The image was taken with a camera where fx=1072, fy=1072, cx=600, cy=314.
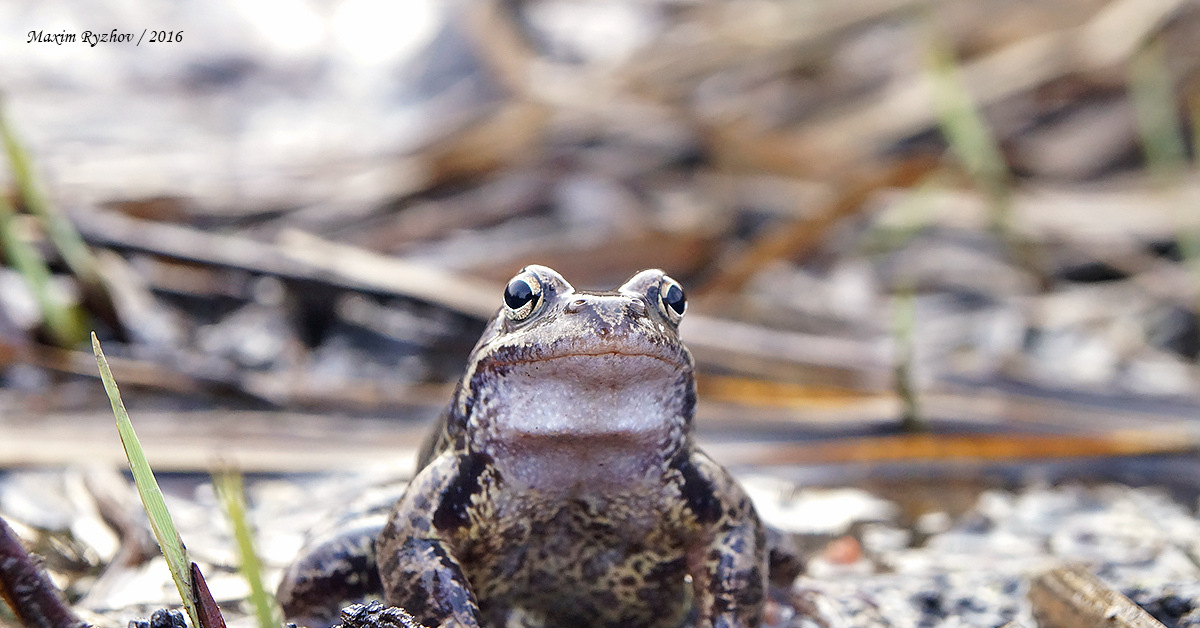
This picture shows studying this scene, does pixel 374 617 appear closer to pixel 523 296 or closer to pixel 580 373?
pixel 580 373

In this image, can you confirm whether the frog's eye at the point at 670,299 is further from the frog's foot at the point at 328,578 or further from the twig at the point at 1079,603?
the twig at the point at 1079,603

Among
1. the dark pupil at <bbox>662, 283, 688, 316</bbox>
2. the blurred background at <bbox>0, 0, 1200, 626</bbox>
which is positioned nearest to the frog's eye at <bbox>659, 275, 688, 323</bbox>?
the dark pupil at <bbox>662, 283, 688, 316</bbox>

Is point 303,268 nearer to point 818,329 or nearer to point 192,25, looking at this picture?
point 818,329

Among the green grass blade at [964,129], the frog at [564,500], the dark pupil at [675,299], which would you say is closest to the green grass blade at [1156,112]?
the green grass blade at [964,129]

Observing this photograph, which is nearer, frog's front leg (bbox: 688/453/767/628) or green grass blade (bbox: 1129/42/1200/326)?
frog's front leg (bbox: 688/453/767/628)

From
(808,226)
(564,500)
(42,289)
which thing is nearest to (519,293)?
(564,500)

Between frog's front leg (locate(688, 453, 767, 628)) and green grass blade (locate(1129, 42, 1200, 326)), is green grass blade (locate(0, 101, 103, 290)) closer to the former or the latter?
frog's front leg (locate(688, 453, 767, 628))
